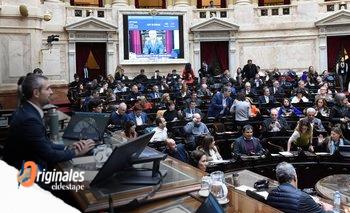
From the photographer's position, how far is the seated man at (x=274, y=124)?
9.52m

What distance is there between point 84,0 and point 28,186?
70.5 ft

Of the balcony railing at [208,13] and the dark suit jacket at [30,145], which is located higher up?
the balcony railing at [208,13]

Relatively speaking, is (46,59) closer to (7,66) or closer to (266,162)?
(7,66)

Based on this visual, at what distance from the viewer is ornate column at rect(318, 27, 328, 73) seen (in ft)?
67.0

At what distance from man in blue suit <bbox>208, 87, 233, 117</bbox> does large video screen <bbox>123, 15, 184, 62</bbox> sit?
861cm

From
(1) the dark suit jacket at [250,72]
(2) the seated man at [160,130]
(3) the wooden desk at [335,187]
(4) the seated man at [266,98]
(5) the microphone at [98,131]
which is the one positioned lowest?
(3) the wooden desk at [335,187]

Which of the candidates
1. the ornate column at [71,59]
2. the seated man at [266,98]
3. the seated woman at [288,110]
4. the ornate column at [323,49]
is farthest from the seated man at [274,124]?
the ornate column at [323,49]

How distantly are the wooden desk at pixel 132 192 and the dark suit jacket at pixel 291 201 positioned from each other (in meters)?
1.81

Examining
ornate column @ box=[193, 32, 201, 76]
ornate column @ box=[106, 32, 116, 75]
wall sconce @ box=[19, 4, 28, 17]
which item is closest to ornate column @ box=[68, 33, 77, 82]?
ornate column @ box=[106, 32, 116, 75]

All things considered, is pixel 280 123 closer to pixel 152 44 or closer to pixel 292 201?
pixel 292 201

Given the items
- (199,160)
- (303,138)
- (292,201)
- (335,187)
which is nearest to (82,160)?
(292,201)

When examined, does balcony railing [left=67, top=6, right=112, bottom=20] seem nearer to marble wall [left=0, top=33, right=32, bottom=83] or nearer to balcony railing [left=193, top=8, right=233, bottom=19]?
balcony railing [left=193, top=8, right=233, bottom=19]

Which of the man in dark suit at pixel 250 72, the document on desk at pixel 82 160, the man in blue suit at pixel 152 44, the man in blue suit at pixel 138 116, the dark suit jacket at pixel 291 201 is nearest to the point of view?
the document on desk at pixel 82 160

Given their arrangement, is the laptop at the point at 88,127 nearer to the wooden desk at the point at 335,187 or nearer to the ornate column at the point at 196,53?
the wooden desk at the point at 335,187
